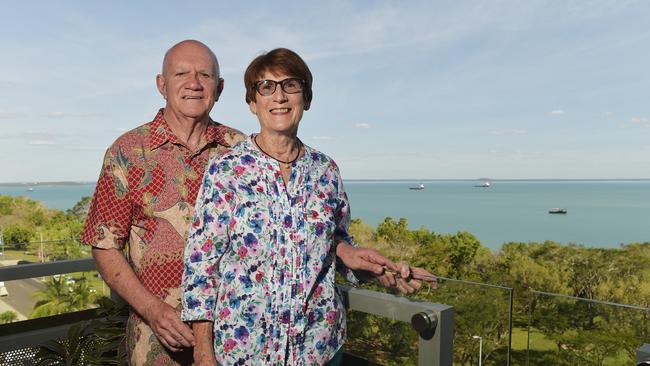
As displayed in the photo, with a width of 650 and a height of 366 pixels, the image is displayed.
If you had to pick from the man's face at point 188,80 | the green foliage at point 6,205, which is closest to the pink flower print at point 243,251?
the man's face at point 188,80

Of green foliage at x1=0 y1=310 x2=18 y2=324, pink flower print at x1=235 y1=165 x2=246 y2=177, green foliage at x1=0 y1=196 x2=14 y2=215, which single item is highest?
pink flower print at x1=235 y1=165 x2=246 y2=177

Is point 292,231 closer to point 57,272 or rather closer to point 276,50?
point 276,50

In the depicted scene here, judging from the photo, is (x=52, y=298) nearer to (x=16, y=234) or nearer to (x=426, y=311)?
(x=426, y=311)

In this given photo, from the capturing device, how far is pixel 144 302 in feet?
4.68

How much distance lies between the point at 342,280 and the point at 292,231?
729 mm

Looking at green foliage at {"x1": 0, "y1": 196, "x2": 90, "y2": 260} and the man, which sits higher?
the man

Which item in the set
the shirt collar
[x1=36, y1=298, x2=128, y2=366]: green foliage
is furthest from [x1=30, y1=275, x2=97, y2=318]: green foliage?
the shirt collar

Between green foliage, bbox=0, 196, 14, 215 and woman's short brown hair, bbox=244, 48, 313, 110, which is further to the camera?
green foliage, bbox=0, 196, 14, 215

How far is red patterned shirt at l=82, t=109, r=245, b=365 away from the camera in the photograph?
5.09 feet

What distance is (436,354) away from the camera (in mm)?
1567

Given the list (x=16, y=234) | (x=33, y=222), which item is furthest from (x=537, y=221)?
(x=16, y=234)

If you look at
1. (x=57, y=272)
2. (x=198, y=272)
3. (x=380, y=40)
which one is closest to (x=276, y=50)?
(x=198, y=272)

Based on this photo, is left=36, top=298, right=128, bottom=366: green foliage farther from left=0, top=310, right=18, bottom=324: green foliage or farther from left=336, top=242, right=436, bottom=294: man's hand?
left=336, top=242, right=436, bottom=294: man's hand

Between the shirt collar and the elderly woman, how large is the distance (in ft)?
1.40
